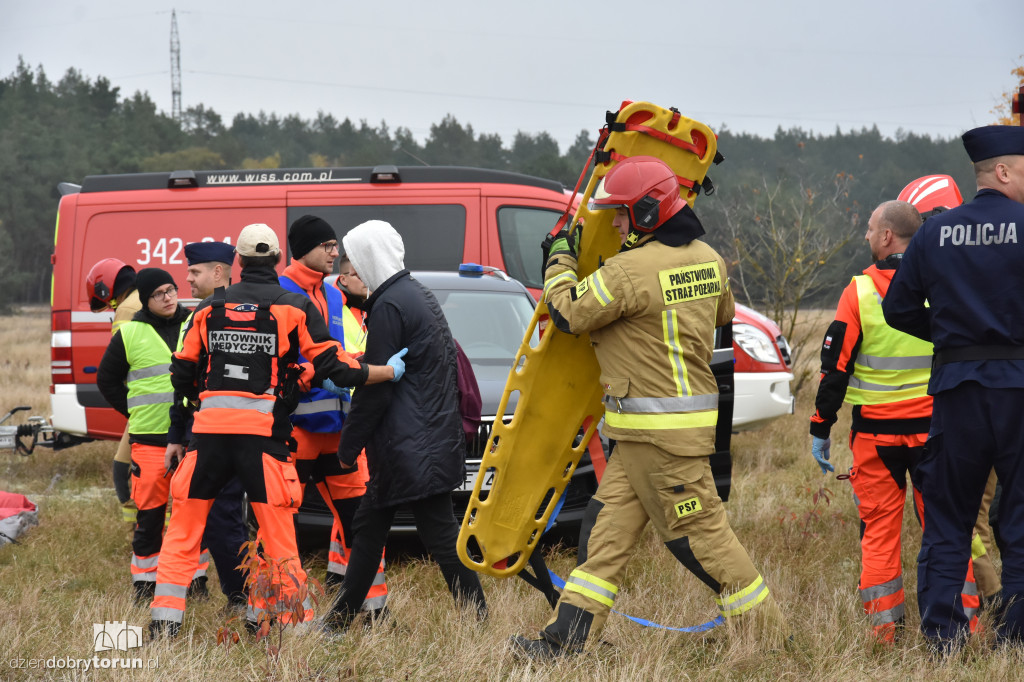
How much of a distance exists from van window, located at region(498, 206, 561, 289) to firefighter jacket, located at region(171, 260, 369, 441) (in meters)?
4.86

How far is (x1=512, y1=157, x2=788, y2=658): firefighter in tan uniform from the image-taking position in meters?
3.56

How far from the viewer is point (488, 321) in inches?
260

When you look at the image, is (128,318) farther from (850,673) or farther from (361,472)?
(850,673)

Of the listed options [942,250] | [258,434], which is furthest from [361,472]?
[942,250]

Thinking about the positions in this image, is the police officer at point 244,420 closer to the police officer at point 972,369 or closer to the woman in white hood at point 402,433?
the woman in white hood at point 402,433

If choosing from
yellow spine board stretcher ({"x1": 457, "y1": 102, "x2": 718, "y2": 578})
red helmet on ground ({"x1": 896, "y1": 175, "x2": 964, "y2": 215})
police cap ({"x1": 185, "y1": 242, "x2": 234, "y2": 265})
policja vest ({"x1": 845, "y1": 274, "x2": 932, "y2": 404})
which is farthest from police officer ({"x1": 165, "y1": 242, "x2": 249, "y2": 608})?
red helmet on ground ({"x1": 896, "y1": 175, "x2": 964, "y2": 215})

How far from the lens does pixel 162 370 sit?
513 cm

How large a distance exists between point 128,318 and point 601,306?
3.27 m

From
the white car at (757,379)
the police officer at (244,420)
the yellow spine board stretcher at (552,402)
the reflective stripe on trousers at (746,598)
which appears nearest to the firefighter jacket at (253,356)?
the police officer at (244,420)

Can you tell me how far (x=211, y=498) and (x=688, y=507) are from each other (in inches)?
74.6

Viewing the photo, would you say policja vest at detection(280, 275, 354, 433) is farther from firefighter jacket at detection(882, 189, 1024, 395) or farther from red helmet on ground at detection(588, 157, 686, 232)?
firefighter jacket at detection(882, 189, 1024, 395)

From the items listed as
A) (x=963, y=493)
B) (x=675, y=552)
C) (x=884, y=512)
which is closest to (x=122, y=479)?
(x=675, y=552)

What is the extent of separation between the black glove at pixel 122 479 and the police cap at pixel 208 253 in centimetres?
158

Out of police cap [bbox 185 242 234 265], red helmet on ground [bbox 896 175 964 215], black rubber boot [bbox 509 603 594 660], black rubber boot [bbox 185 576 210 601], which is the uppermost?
red helmet on ground [bbox 896 175 964 215]
